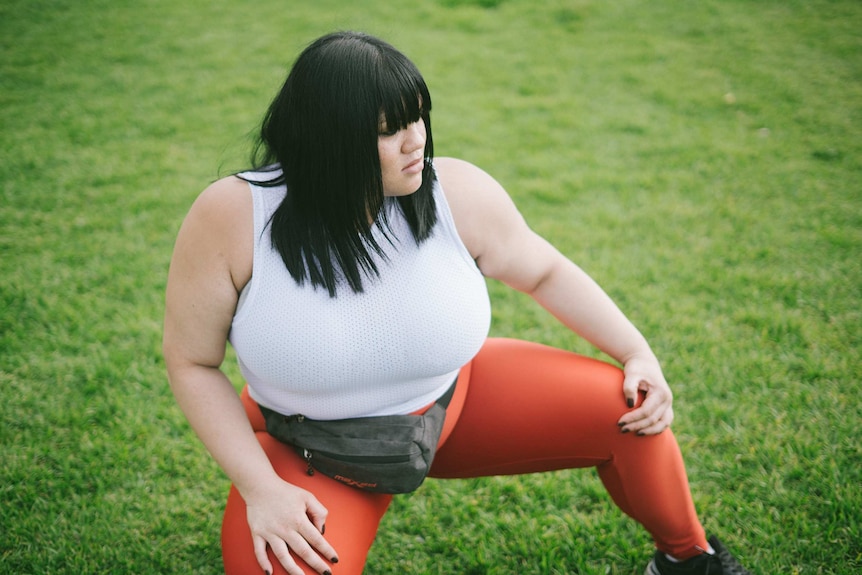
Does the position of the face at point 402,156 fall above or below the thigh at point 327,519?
above

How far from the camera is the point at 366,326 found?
149 cm

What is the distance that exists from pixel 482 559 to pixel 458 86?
469 cm

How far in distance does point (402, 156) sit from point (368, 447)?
72cm

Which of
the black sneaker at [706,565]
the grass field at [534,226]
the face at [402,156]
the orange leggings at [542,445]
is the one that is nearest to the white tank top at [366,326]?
the face at [402,156]

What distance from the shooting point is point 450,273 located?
62.1 inches

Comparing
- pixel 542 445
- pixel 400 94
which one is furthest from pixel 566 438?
pixel 400 94

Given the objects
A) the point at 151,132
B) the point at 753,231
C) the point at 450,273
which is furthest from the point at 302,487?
the point at 151,132

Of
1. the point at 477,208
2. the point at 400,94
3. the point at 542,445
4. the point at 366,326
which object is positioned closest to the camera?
the point at 400,94

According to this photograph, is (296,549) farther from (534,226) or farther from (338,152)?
(534,226)

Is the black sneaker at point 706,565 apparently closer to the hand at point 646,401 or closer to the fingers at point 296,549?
the hand at point 646,401

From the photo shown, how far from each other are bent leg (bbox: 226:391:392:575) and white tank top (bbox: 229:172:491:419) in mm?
137

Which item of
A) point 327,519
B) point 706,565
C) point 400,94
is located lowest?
point 706,565

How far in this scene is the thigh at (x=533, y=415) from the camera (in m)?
1.71

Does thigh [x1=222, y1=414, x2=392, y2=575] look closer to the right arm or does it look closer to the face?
the right arm
